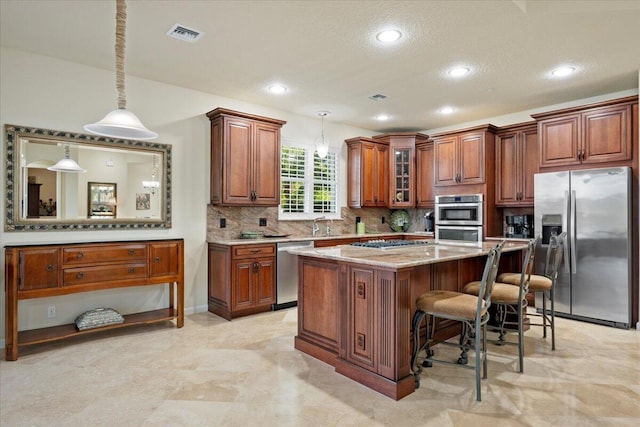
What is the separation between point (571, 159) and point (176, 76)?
4660mm

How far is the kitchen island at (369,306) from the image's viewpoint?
8.13ft

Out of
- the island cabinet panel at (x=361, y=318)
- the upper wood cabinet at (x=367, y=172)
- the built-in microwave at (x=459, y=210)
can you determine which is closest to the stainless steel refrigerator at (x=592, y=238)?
the built-in microwave at (x=459, y=210)

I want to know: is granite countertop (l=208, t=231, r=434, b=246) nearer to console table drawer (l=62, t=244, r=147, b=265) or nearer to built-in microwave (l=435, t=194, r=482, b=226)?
built-in microwave (l=435, t=194, r=482, b=226)

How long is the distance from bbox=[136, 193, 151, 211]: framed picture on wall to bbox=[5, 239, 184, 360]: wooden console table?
23.2 inches

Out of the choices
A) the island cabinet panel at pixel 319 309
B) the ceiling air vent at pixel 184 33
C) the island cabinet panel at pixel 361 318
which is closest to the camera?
the island cabinet panel at pixel 361 318

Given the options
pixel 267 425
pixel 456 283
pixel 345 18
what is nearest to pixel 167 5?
pixel 345 18

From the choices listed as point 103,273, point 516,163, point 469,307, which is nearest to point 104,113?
Answer: point 103,273

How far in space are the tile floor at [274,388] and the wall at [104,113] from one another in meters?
0.53

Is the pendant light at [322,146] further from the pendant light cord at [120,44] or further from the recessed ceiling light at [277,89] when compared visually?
the pendant light cord at [120,44]

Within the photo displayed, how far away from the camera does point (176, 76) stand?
418 cm

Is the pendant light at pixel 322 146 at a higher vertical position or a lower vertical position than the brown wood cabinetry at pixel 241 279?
higher

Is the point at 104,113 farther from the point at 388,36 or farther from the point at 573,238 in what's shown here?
the point at 573,238

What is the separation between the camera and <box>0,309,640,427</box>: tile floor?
2229 mm

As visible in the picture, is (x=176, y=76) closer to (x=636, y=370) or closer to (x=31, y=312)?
(x=31, y=312)
